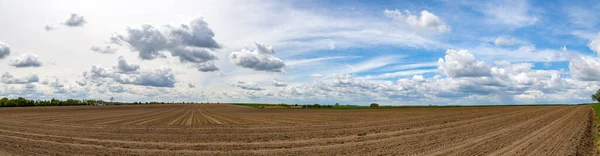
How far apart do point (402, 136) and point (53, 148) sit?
16041 mm

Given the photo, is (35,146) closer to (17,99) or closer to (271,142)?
(271,142)

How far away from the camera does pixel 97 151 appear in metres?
15.9

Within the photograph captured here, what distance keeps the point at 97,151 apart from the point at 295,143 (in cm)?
812

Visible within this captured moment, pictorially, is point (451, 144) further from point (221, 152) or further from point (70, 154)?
point (70, 154)

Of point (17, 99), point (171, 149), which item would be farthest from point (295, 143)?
point (17, 99)

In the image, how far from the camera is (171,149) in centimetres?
1638

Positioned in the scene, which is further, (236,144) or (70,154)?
(236,144)

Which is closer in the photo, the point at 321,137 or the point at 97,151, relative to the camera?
the point at 97,151

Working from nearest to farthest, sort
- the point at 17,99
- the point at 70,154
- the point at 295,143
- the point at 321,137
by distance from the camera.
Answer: the point at 70,154 → the point at 295,143 → the point at 321,137 → the point at 17,99

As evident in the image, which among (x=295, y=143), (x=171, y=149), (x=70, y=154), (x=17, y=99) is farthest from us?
(x=17, y=99)

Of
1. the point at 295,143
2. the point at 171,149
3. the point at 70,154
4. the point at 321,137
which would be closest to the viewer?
the point at 70,154

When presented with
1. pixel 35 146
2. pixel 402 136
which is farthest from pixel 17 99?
pixel 402 136

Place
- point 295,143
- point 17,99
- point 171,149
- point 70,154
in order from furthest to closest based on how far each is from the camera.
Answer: point 17,99
point 295,143
point 171,149
point 70,154

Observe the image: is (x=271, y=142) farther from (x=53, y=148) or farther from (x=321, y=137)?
(x=53, y=148)
